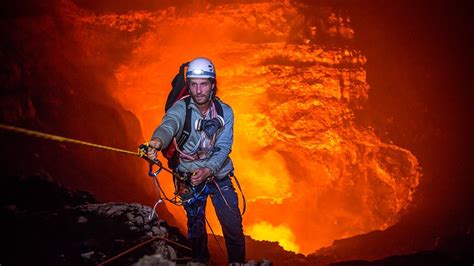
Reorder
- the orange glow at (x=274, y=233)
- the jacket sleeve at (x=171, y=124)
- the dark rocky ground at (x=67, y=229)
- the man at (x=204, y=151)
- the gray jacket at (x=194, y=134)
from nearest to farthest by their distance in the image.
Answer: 1. the dark rocky ground at (x=67, y=229)
2. the jacket sleeve at (x=171, y=124)
3. the gray jacket at (x=194, y=134)
4. the man at (x=204, y=151)
5. the orange glow at (x=274, y=233)

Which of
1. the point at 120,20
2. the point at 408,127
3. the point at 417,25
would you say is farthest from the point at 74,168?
the point at 417,25

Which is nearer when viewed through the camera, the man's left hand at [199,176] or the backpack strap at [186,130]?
the man's left hand at [199,176]

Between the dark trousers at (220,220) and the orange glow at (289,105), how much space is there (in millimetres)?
11686

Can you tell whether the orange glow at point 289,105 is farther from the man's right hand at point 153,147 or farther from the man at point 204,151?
the man's right hand at point 153,147

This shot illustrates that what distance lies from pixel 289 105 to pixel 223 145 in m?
13.9

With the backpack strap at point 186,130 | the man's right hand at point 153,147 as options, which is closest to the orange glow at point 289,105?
the backpack strap at point 186,130

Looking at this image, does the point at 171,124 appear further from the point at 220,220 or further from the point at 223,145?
the point at 220,220

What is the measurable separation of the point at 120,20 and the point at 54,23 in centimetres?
304

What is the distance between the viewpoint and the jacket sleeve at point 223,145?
3.82 metres

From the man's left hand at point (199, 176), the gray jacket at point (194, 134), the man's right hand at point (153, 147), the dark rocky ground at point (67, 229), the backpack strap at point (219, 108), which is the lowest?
the dark rocky ground at point (67, 229)

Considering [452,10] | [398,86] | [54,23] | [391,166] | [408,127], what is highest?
[452,10]

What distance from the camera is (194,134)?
3832mm

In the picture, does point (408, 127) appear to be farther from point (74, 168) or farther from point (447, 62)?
point (74, 168)

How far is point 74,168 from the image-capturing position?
8328 mm
